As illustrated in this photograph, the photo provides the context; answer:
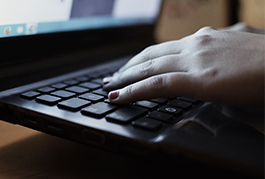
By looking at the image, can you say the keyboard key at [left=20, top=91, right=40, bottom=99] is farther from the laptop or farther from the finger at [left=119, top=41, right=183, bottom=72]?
the finger at [left=119, top=41, right=183, bottom=72]

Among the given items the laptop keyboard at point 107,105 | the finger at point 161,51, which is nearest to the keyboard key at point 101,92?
the laptop keyboard at point 107,105

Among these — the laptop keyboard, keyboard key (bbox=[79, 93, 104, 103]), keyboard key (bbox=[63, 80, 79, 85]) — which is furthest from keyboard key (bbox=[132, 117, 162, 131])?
keyboard key (bbox=[63, 80, 79, 85])

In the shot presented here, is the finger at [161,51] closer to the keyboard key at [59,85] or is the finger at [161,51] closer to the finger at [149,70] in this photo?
the finger at [149,70]

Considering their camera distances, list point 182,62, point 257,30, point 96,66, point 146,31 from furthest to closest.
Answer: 1. point 146,31
2. point 257,30
3. point 96,66
4. point 182,62

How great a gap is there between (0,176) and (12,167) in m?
0.02

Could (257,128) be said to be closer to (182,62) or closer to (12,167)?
(182,62)

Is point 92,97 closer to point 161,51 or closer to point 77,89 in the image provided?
point 77,89

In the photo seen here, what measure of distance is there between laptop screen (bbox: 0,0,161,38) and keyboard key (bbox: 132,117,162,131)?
10.6 inches

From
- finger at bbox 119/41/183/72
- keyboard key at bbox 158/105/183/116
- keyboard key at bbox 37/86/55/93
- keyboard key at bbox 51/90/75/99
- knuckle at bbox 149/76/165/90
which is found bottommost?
keyboard key at bbox 37/86/55/93

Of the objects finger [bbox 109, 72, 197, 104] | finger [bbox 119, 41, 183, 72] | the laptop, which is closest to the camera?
the laptop

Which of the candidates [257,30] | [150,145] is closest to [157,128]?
[150,145]

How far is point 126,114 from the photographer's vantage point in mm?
371

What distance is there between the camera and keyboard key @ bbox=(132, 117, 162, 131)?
336mm

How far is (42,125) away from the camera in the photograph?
1.20 feet
